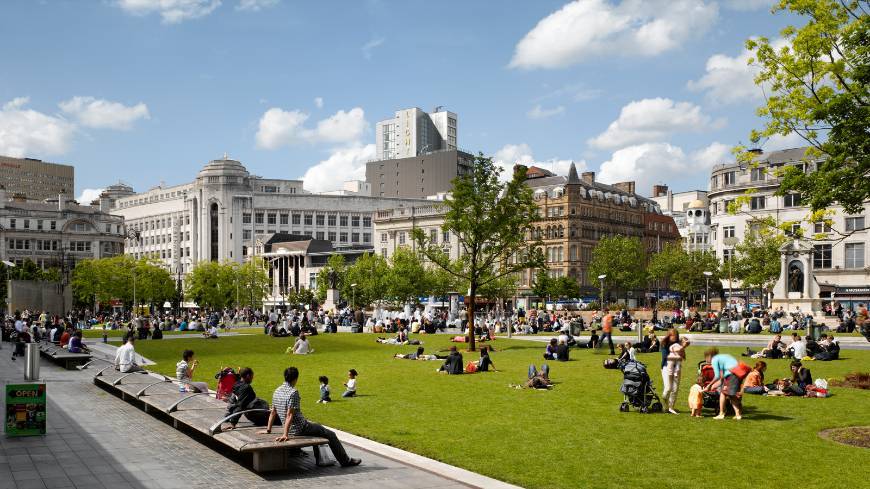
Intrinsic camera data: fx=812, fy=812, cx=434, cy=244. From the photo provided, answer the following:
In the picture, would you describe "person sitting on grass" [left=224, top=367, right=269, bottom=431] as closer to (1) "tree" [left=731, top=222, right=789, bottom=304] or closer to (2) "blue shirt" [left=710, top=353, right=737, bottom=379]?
Answer: (2) "blue shirt" [left=710, top=353, right=737, bottom=379]

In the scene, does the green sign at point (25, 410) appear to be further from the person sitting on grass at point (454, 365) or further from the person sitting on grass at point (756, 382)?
the person sitting on grass at point (756, 382)

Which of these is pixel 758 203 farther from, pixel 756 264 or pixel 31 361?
pixel 31 361

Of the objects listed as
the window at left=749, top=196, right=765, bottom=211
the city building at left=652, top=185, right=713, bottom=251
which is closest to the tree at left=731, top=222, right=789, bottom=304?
the window at left=749, top=196, right=765, bottom=211

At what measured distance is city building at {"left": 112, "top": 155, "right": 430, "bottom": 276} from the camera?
152500 mm

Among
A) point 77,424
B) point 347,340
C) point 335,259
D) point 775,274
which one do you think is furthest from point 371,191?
point 77,424

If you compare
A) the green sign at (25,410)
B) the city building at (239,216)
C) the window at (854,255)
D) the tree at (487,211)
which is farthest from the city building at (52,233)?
the green sign at (25,410)

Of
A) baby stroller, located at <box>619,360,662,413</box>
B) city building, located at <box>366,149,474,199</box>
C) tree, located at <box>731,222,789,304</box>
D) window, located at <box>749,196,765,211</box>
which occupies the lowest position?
baby stroller, located at <box>619,360,662,413</box>

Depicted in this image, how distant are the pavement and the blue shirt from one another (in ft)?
27.4

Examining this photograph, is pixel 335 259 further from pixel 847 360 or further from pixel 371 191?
pixel 847 360

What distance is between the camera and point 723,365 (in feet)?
61.4

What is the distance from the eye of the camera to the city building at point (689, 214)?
441 ft

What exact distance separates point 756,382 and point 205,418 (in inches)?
576

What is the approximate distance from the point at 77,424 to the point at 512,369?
53.0ft

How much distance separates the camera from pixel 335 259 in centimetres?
11231
